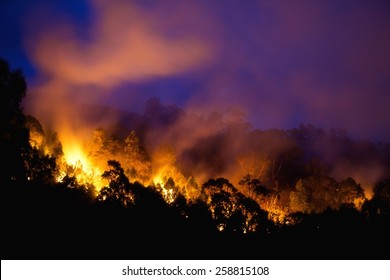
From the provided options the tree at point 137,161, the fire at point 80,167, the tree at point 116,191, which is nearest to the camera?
the tree at point 116,191

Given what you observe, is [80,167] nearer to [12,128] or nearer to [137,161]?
[137,161]

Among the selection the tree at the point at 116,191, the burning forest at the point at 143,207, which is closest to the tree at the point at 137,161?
the burning forest at the point at 143,207

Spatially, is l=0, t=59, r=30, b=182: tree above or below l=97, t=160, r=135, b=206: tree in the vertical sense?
above

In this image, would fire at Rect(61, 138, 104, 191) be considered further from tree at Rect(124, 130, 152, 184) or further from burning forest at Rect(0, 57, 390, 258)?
tree at Rect(124, 130, 152, 184)

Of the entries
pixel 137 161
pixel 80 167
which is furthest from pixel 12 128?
pixel 137 161

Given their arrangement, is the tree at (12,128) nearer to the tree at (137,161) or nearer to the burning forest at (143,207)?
the burning forest at (143,207)

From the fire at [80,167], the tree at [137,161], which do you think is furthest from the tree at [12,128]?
the tree at [137,161]

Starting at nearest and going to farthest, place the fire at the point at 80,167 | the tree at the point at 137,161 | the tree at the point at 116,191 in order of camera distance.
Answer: the tree at the point at 116,191, the fire at the point at 80,167, the tree at the point at 137,161

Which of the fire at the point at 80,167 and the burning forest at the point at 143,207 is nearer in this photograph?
the burning forest at the point at 143,207

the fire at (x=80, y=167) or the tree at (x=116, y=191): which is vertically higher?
the fire at (x=80, y=167)

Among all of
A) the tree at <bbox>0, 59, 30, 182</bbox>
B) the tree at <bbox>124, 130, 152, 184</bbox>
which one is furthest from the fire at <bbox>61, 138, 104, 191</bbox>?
the tree at <bbox>0, 59, 30, 182</bbox>

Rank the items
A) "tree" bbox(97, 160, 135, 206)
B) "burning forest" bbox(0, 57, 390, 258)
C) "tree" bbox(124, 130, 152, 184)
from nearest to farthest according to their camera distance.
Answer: "burning forest" bbox(0, 57, 390, 258)
"tree" bbox(97, 160, 135, 206)
"tree" bbox(124, 130, 152, 184)

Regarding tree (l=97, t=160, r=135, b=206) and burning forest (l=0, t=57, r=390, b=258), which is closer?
burning forest (l=0, t=57, r=390, b=258)

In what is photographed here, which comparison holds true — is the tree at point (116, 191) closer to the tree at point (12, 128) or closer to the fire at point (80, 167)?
the fire at point (80, 167)
